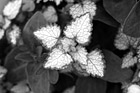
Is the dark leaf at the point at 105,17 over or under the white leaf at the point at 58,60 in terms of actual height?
over

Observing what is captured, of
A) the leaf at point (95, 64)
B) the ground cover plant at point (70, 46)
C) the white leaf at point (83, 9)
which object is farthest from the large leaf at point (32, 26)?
the leaf at point (95, 64)

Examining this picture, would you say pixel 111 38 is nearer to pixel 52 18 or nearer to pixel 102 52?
pixel 102 52

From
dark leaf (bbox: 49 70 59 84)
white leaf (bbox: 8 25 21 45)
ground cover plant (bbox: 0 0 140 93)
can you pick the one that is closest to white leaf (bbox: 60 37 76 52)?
ground cover plant (bbox: 0 0 140 93)

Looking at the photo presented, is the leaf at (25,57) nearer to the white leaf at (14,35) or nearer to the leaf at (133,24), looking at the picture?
the white leaf at (14,35)

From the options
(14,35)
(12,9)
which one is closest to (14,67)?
(14,35)

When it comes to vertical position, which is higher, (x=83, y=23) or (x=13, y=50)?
(x=83, y=23)

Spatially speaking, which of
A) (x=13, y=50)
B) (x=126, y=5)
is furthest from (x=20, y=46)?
(x=126, y=5)
